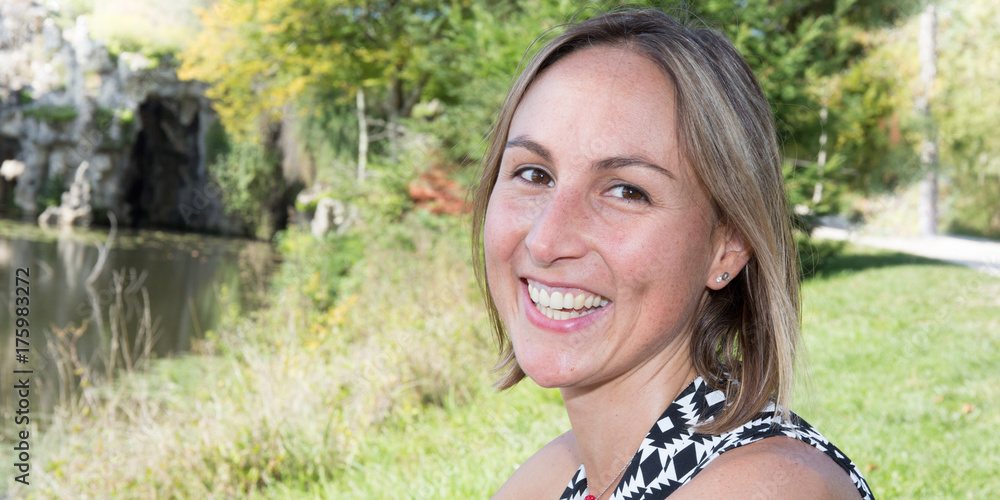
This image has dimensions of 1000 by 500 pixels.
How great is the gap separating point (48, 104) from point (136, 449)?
31198mm

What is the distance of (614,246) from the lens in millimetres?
1148

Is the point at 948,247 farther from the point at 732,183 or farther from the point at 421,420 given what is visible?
the point at 732,183

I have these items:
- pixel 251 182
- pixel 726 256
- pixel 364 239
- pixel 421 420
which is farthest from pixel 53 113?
pixel 726 256

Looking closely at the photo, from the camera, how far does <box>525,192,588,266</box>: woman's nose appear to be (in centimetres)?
116

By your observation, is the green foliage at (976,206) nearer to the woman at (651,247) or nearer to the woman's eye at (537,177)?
the woman at (651,247)

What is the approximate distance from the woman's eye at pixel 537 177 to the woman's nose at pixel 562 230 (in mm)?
94

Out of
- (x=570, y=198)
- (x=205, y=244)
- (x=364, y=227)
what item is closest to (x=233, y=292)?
(x=364, y=227)

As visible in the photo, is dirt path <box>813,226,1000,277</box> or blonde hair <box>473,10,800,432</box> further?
dirt path <box>813,226,1000,277</box>

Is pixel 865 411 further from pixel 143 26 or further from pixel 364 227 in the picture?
pixel 143 26

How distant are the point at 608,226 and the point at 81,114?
33598 mm

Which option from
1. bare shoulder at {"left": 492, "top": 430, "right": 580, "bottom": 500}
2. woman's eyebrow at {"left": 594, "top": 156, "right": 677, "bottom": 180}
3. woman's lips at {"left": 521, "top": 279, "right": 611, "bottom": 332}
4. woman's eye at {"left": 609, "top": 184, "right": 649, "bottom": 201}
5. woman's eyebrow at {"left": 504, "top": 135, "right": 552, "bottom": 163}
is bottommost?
bare shoulder at {"left": 492, "top": 430, "right": 580, "bottom": 500}

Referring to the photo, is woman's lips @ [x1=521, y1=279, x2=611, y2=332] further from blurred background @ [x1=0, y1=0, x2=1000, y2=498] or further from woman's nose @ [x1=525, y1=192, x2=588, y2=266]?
blurred background @ [x1=0, y1=0, x2=1000, y2=498]

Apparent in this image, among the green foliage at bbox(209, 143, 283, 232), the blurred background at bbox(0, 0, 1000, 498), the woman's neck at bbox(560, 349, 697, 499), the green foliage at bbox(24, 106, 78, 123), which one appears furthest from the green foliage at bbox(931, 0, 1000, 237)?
the green foliage at bbox(24, 106, 78, 123)

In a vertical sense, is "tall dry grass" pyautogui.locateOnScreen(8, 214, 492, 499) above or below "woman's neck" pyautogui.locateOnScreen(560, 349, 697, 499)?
below
